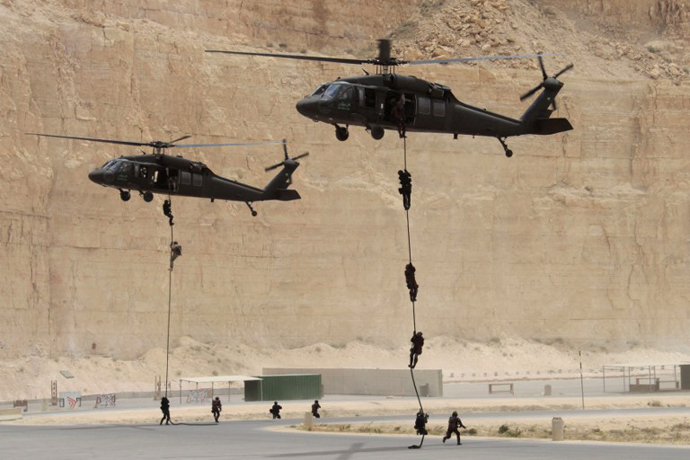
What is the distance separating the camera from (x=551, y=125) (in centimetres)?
3819

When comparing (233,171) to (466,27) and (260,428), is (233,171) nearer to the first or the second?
(466,27)

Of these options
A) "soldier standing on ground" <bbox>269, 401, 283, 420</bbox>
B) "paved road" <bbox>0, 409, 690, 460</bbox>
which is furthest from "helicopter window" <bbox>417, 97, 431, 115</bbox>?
"soldier standing on ground" <bbox>269, 401, 283, 420</bbox>

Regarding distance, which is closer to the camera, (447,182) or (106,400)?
(106,400)

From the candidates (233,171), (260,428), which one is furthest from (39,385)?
(260,428)

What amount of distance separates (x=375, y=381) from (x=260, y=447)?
31353mm

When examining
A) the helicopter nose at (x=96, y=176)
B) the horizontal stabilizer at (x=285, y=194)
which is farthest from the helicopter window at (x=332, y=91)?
Answer: the helicopter nose at (x=96, y=176)

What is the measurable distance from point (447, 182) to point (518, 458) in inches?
2114

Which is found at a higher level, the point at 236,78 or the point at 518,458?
the point at 236,78

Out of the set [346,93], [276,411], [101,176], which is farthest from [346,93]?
[276,411]

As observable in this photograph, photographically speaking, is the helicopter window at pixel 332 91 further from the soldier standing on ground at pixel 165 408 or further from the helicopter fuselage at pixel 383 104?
the soldier standing on ground at pixel 165 408

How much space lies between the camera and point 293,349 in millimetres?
79438

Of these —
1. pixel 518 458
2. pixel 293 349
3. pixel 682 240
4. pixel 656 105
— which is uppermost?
pixel 656 105

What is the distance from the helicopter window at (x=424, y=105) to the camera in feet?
119

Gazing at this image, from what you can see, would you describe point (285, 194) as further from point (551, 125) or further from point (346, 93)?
point (346, 93)
